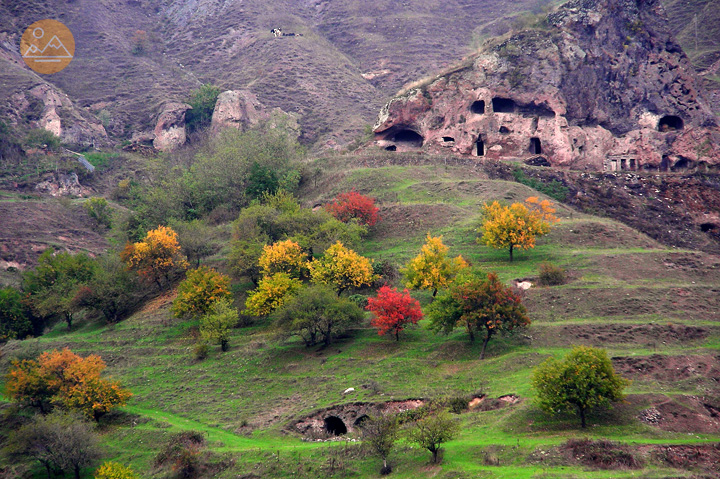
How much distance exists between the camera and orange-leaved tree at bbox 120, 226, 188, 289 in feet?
183

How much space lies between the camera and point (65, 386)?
133 ft

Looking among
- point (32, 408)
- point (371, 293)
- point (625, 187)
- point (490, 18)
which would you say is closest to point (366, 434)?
point (371, 293)

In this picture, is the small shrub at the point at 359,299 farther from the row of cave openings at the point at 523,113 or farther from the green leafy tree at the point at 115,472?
the row of cave openings at the point at 523,113

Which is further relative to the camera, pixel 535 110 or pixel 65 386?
pixel 535 110

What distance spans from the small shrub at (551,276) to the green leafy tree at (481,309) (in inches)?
292

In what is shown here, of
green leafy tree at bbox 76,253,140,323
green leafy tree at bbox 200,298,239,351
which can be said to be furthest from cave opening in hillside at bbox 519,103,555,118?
green leafy tree at bbox 76,253,140,323

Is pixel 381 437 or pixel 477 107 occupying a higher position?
pixel 477 107

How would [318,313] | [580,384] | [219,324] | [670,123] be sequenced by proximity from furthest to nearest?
[670,123], [219,324], [318,313], [580,384]

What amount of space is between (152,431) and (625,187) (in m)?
52.1

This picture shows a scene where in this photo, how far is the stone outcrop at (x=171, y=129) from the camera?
97438 mm

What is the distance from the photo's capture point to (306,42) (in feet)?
398

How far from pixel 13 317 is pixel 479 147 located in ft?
172

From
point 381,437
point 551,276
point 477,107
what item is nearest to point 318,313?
point 381,437

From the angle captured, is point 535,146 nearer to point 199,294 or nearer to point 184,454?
point 199,294
